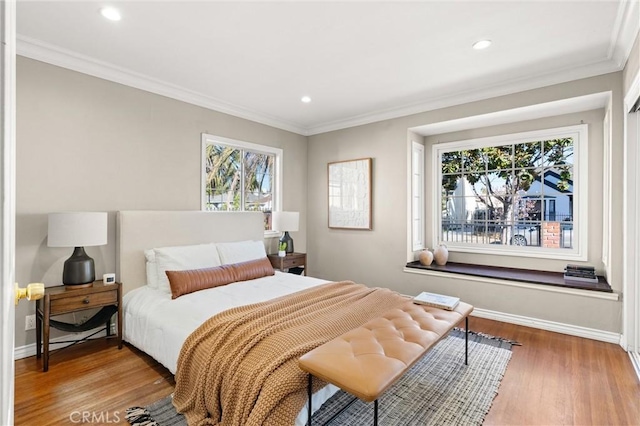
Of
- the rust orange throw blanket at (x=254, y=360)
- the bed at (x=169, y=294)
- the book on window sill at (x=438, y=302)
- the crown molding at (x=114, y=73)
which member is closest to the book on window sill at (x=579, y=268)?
the book on window sill at (x=438, y=302)

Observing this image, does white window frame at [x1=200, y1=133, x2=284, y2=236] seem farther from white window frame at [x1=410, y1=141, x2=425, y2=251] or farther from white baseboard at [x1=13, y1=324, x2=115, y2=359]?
white window frame at [x1=410, y1=141, x2=425, y2=251]

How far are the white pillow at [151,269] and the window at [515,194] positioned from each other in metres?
3.59

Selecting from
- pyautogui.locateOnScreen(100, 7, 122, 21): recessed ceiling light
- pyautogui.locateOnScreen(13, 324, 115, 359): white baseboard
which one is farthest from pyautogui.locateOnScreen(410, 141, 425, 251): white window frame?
pyautogui.locateOnScreen(13, 324, 115, 359): white baseboard

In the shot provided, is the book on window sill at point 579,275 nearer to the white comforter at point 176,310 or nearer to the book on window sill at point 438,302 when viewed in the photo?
the book on window sill at point 438,302

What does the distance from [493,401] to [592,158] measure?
2910mm

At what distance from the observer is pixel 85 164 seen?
294 centimetres

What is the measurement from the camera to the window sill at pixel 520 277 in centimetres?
303

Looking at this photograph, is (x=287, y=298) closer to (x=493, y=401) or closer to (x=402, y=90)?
(x=493, y=401)

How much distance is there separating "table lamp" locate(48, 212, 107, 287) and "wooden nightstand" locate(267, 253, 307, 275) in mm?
2055

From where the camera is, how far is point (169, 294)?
2.84 meters

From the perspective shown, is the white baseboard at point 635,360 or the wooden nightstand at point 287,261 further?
the wooden nightstand at point 287,261

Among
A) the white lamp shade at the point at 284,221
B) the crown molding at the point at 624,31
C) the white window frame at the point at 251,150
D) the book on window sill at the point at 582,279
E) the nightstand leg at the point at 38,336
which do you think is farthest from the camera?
the white lamp shade at the point at 284,221

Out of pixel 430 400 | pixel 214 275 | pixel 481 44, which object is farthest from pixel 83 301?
pixel 481 44

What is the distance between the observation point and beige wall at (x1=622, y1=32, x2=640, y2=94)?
7.58 ft
